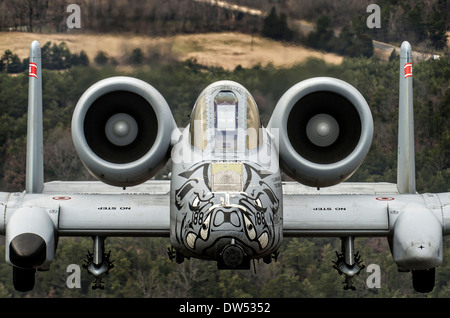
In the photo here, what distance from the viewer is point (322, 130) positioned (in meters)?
17.0

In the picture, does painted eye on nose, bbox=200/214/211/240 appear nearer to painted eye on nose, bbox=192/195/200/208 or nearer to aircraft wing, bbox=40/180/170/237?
painted eye on nose, bbox=192/195/200/208

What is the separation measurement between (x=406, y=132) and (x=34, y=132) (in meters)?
5.17

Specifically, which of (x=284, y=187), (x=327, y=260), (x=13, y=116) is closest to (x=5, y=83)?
(x=13, y=116)

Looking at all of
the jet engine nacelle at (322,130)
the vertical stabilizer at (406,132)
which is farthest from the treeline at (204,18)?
the jet engine nacelle at (322,130)

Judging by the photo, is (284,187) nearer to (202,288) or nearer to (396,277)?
(202,288)

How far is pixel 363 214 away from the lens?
16953 millimetres

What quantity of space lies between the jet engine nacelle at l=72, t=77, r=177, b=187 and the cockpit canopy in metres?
1.11

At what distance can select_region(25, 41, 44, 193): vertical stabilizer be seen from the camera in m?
17.7

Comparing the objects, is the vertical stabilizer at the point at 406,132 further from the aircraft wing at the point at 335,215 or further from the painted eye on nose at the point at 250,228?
the painted eye on nose at the point at 250,228

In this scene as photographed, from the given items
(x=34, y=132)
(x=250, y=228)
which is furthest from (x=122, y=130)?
(x=250, y=228)

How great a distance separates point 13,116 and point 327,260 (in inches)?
289

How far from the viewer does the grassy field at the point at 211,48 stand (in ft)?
70.6

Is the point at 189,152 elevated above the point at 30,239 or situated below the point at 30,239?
above

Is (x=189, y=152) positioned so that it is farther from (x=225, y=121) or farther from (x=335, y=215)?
(x=335, y=215)
